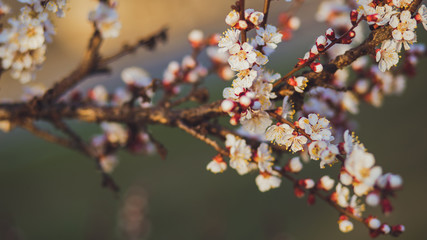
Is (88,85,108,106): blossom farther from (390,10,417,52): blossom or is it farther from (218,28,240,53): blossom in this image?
(390,10,417,52): blossom

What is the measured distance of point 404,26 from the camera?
0.93m

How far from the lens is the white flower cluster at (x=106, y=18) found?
1.39 m

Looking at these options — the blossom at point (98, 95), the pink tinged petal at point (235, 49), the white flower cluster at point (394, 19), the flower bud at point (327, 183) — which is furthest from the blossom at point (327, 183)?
the blossom at point (98, 95)

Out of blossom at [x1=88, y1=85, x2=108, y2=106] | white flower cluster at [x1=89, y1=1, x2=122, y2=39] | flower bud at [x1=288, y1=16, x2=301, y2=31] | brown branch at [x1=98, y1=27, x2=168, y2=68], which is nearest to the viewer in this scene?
white flower cluster at [x1=89, y1=1, x2=122, y2=39]

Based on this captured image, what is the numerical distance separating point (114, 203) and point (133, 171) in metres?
0.62

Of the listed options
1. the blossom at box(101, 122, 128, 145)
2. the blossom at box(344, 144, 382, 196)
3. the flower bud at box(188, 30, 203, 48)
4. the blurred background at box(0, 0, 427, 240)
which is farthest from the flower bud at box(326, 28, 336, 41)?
the blurred background at box(0, 0, 427, 240)

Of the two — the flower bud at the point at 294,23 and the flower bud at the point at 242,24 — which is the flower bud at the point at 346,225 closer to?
the flower bud at the point at 242,24

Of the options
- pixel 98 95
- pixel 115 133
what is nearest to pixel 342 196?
pixel 115 133

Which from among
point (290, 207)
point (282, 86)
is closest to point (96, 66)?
point (282, 86)

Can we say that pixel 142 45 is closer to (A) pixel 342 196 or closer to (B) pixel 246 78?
(B) pixel 246 78

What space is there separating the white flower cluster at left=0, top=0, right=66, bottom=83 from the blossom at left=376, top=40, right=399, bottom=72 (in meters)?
1.06

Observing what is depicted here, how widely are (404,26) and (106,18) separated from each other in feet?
3.73

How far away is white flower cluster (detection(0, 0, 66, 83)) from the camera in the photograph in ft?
3.79

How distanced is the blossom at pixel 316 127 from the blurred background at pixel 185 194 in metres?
1.62
